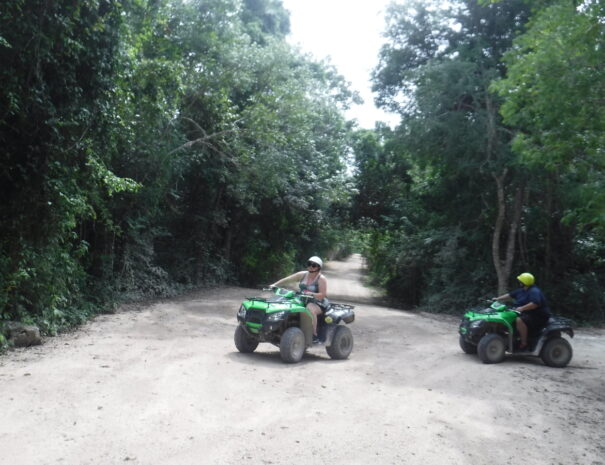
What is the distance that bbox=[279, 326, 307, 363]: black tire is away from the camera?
823cm

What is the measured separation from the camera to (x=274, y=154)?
58.6ft

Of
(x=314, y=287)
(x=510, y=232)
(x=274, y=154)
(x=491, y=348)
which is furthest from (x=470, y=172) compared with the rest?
(x=314, y=287)

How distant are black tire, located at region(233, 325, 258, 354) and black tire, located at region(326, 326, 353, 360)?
1219mm

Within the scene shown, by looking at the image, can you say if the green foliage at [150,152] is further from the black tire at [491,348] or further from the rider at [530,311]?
the rider at [530,311]

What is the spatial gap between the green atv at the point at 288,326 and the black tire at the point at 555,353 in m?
3.22

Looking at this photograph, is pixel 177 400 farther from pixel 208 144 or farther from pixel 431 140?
pixel 431 140

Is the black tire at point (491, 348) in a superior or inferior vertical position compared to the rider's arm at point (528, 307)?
inferior

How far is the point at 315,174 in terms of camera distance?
907 inches

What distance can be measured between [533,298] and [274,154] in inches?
405

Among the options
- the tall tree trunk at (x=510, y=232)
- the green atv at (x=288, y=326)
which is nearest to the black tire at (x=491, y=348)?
the green atv at (x=288, y=326)

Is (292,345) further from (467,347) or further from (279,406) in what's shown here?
(467,347)

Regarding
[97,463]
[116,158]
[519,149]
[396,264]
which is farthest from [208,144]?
[97,463]

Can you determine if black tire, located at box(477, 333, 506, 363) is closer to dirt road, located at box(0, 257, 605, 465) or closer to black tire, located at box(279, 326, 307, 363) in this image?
dirt road, located at box(0, 257, 605, 465)

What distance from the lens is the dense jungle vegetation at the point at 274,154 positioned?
29.6 ft
